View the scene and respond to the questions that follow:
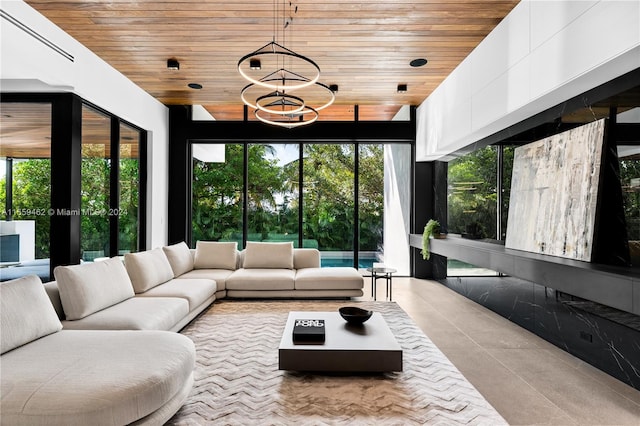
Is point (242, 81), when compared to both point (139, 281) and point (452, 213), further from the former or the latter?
point (452, 213)

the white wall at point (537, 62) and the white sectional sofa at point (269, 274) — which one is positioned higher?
the white wall at point (537, 62)

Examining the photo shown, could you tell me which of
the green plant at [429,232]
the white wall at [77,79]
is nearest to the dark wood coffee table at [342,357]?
the green plant at [429,232]

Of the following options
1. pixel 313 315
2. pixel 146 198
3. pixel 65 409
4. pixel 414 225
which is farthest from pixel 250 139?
pixel 65 409

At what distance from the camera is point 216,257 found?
18.0 ft

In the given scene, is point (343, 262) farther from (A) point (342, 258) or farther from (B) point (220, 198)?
(B) point (220, 198)

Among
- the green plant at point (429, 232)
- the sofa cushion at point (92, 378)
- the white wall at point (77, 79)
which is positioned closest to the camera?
the sofa cushion at point (92, 378)

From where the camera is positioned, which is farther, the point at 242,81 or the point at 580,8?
the point at 242,81

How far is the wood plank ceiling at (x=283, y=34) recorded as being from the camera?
3.52 metres

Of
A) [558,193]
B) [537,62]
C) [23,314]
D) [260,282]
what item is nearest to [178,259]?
[260,282]

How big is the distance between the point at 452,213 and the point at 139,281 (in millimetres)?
4657

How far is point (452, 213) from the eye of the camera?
6.14 metres

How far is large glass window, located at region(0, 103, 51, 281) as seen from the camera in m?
3.94

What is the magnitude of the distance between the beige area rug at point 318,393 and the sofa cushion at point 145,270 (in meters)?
0.99

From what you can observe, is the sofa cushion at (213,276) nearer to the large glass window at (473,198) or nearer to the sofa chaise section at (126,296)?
the sofa chaise section at (126,296)
